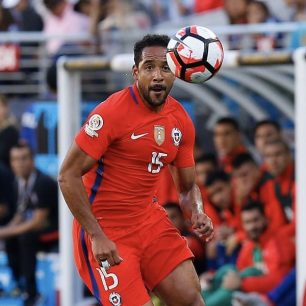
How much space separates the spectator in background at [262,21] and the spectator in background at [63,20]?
7.05 feet

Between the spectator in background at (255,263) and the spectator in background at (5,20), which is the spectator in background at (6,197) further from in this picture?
the spectator in background at (255,263)

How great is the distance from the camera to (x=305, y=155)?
10.1 m

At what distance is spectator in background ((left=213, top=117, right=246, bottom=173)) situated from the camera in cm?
1169

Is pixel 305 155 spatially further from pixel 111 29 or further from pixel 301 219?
pixel 111 29

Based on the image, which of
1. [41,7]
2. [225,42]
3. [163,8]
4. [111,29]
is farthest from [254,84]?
[41,7]

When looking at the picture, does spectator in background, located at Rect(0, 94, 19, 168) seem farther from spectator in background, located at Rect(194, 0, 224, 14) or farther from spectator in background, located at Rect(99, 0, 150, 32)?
spectator in background, located at Rect(194, 0, 224, 14)

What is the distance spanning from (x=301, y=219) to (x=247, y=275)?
33.4 inches

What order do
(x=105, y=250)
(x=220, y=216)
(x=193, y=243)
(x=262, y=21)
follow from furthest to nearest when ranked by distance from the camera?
(x=262, y=21)
(x=220, y=216)
(x=193, y=243)
(x=105, y=250)

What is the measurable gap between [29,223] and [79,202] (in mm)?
5523

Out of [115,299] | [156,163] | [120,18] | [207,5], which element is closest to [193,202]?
[156,163]

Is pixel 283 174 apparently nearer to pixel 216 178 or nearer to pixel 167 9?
pixel 216 178

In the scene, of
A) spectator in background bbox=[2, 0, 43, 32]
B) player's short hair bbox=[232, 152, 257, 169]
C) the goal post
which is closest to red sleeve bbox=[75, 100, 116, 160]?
the goal post

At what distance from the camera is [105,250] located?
23.0ft

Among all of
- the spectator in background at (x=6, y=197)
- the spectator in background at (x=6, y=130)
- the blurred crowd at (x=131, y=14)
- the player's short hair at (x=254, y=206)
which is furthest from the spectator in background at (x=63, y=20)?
the player's short hair at (x=254, y=206)
